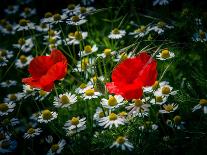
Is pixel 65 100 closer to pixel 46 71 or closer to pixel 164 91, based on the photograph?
pixel 46 71

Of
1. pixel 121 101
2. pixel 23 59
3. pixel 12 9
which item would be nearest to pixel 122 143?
pixel 121 101

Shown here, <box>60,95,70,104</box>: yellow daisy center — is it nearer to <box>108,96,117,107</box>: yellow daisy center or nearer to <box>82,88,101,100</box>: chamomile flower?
<box>82,88,101,100</box>: chamomile flower

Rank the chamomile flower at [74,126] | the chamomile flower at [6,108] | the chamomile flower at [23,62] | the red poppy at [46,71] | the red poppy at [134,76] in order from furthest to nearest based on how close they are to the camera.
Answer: the chamomile flower at [23,62] < the chamomile flower at [6,108] < the chamomile flower at [74,126] < the red poppy at [46,71] < the red poppy at [134,76]

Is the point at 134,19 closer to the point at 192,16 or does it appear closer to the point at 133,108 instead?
the point at 192,16

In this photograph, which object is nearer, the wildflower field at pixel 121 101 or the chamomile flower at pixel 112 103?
the wildflower field at pixel 121 101

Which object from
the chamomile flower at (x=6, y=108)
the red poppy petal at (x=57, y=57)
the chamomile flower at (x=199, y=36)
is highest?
the red poppy petal at (x=57, y=57)

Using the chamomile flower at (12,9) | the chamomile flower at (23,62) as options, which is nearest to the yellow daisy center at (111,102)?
the chamomile flower at (23,62)

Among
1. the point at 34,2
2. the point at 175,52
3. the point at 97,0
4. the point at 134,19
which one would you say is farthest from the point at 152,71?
the point at 34,2

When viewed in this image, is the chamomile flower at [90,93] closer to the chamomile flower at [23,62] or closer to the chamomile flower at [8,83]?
the chamomile flower at [8,83]
